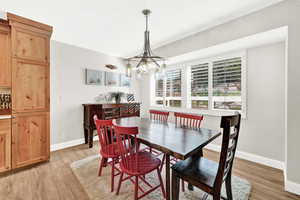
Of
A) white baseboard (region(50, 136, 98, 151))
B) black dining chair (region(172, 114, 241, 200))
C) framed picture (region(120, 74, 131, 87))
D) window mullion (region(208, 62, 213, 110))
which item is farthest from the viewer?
framed picture (region(120, 74, 131, 87))

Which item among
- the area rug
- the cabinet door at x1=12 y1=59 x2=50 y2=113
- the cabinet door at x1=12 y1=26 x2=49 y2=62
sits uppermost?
the cabinet door at x1=12 y1=26 x2=49 y2=62

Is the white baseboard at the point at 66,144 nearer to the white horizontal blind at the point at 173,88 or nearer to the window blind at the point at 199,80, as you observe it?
the white horizontal blind at the point at 173,88

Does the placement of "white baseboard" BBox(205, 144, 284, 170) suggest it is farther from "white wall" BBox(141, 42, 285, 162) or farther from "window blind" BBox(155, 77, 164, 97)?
"window blind" BBox(155, 77, 164, 97)

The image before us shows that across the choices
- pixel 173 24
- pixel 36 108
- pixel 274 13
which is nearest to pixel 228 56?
pixel 274 13

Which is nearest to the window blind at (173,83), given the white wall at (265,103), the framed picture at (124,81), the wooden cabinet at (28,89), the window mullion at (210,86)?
the window mullion at (210,86)

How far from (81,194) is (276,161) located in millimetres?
3184

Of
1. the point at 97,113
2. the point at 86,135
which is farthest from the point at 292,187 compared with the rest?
the point at 86,135

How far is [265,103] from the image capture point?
2.53 m

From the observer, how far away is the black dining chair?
1.15 metres

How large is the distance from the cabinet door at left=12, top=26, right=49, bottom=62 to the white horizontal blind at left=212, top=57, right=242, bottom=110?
3.54 meters

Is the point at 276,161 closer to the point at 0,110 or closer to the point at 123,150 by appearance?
the point at 123,150

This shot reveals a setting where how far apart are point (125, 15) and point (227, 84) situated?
248 cm

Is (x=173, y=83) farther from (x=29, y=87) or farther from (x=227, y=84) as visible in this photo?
(x=29, y=87)

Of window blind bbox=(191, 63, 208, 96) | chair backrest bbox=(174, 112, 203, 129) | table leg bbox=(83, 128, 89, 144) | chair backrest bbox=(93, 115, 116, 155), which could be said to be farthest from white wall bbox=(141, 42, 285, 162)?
table leg bbox=(83, 128, 89, 144)
